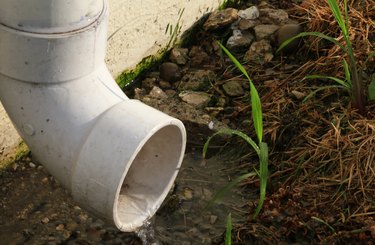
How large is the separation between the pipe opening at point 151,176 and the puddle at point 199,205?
0.25 m

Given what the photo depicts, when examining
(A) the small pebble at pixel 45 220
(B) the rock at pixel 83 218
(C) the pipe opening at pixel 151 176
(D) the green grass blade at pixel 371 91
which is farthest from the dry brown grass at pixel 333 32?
(A) the small pebble at pixel 45 220

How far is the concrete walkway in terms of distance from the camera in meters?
2.77

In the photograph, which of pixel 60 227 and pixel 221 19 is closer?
pixel 60 227

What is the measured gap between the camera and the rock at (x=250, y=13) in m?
3.36

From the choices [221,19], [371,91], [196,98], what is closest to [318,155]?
[371,91]

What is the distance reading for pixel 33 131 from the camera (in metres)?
1.99

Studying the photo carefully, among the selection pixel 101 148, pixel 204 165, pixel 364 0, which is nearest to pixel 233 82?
pixel 204 165

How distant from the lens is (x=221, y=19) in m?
3.29

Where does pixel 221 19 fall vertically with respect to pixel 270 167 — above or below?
above

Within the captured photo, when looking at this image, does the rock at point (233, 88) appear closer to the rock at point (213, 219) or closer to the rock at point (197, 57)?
the rock at point (197, 57)

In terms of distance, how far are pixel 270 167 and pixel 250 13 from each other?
2.99ft

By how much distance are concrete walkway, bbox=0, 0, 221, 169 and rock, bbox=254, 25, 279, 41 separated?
257 mm

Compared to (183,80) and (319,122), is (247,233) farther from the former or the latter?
(183,80)

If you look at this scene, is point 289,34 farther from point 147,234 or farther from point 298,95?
point 147,234
